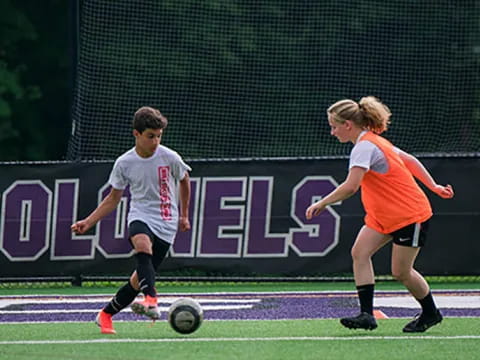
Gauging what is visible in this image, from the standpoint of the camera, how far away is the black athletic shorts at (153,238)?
8.05 meters

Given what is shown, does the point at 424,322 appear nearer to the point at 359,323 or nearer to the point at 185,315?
the point at 359,323

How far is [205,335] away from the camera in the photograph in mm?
8117

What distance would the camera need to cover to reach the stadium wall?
12.8 m

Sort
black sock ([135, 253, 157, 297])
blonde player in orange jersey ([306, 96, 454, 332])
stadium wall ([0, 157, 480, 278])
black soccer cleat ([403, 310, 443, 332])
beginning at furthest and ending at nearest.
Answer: stadium wall ([0, 157, 480, 278]), black soccer cleat ([403, 310, 443, 332]), blonde player in orange jersey ([306, 96, 454, 332]), black sock ([135, 253, 157, 297])

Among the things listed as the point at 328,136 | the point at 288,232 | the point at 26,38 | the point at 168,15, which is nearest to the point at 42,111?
the point at 26,38

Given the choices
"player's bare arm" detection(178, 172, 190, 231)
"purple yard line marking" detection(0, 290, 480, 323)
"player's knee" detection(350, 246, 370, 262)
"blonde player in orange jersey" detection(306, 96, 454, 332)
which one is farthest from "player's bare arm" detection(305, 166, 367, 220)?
"purple yard line marking" detection(0, 290, 480, 323)

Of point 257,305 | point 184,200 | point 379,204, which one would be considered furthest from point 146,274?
point 257,305

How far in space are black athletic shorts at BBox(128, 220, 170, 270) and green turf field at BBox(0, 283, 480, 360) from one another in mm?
548

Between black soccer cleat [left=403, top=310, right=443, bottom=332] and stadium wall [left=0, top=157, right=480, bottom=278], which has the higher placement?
black soccer cleat [left=403, top=310, right=443, bottom=332]

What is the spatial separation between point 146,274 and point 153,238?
0.30m

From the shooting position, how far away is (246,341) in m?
7.72

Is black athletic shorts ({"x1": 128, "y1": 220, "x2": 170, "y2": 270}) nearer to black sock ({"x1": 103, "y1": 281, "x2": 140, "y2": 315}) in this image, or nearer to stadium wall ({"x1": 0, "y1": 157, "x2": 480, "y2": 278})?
black sock ({"x1": 103, "y1": 281, "x2": 140, "y2": 315})

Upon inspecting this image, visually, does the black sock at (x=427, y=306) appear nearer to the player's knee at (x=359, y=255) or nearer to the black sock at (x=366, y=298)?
the black sock at (x=366, y=298)

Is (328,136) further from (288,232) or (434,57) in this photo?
(288,232)
